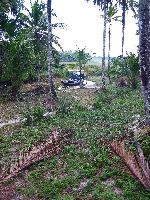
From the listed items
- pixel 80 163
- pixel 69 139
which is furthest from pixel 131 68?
pixel 80 163

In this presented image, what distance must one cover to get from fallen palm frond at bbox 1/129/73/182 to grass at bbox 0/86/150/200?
0.68 feet

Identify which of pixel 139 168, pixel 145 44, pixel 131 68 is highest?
pixel 145 44

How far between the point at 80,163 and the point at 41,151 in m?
1.72

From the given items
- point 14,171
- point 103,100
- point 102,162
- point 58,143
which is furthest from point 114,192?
point 103,100

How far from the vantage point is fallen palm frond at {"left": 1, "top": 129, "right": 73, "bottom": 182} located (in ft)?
36.9

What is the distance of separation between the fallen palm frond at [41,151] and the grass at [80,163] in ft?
0.68

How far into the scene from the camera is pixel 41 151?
12398mm

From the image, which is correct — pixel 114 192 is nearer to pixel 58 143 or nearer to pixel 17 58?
pixel 58 143

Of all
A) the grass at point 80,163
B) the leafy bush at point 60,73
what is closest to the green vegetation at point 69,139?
the grass at point 80,163

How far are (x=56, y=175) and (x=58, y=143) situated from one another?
2614mm

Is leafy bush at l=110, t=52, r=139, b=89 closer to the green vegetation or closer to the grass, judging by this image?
the green vegetation

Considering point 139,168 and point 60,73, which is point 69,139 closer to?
point 139,168

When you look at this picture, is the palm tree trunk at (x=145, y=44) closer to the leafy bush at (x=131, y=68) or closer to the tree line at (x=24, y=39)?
the tree line at (x=24, y=39)

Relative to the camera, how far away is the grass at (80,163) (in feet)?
→ 31.0
